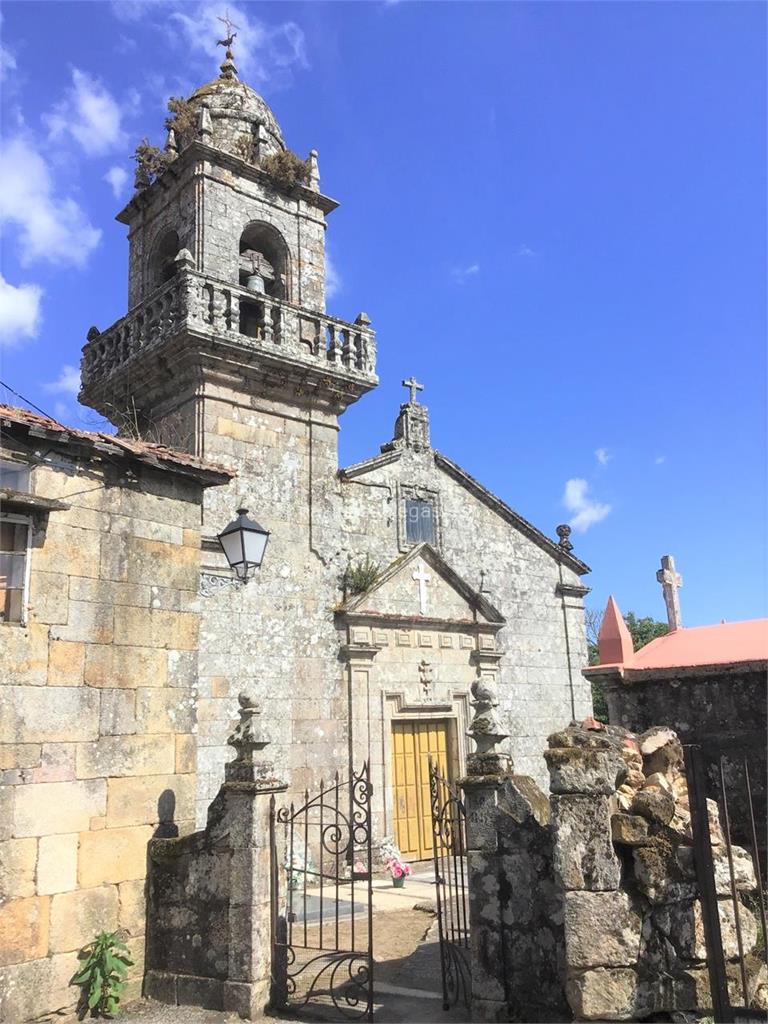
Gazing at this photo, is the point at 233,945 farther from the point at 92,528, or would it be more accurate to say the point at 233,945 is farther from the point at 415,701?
the point at 415,701

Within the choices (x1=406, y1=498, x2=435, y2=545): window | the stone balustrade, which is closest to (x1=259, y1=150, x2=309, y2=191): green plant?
the stone balustrade

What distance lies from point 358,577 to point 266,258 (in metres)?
5.59

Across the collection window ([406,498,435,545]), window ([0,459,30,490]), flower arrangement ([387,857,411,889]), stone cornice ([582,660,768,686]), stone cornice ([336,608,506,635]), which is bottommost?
flower arrangement ([387,857,411,889])

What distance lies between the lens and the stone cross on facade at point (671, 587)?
12.7 meters

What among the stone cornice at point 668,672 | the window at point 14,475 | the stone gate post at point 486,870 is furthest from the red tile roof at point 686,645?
the window at point 14,475

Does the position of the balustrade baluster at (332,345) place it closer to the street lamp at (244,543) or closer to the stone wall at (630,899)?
the street lamp at (244,543)

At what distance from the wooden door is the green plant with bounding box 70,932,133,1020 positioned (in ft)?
22.1

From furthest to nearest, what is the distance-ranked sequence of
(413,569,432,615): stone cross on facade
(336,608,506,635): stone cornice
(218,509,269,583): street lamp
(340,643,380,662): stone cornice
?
(413,569,432,615): stone cross on facade
(336,608,506,635): stone cornice
(340,643,380,662): stone cornice
(218,509,269,583): street lamp

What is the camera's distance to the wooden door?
12805 mm

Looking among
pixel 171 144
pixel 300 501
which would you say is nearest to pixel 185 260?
pixel 171 144

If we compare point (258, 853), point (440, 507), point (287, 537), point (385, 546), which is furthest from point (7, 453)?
point (440, 507)

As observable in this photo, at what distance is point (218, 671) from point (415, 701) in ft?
12.4

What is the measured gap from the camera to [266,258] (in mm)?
13891

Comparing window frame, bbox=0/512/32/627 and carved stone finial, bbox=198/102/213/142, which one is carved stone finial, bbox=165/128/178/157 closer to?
carved stone finial, bbox=198/102/213/142
